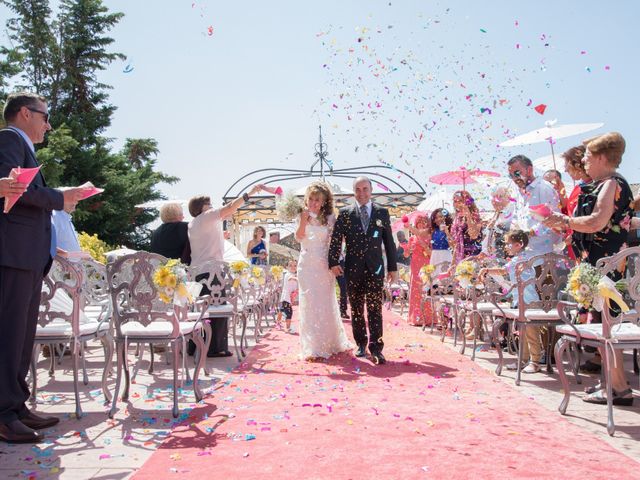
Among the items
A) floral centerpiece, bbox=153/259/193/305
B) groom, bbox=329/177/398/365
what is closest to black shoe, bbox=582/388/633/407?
groom, bbox=329/177/398/365

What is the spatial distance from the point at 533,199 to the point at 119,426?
4342mm

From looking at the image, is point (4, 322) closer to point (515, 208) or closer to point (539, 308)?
point (539, 308)

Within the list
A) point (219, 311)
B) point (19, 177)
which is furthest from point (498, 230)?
point (19, 177)

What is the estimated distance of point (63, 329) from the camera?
13.2 ft

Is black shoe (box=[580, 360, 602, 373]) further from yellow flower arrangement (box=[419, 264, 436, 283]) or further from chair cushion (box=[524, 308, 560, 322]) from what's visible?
yellow flower arrangement (box=[419, 264, 436, 283])

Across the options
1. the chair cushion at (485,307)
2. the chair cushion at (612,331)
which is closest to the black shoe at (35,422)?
the chair cushion at (612,331)

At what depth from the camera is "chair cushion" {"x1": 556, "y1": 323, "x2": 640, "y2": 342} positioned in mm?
3531

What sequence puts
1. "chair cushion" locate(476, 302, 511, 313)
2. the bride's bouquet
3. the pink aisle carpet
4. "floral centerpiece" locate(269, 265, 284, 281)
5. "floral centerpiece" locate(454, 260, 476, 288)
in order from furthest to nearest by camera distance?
"floral centerpiece" locate(269, 265, 284, 281), "floral centerpiece" locate(454, 260, 476, 288), the bride's bouquet, "chair cushion" locate(476, 302, 511, 313), the pink aisle carpet

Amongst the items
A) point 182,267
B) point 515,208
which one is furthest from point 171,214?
point 515,208

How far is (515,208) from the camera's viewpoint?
6188 millimetres

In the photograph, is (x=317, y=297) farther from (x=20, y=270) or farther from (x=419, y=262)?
(x=419, y=262)

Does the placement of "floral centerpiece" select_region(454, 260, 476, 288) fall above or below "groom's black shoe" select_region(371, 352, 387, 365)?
above

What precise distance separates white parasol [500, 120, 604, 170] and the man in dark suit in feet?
15.9

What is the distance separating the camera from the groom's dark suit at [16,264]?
3471 mm
